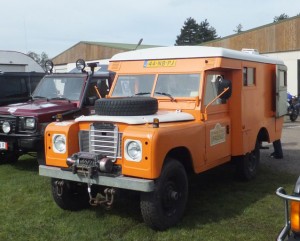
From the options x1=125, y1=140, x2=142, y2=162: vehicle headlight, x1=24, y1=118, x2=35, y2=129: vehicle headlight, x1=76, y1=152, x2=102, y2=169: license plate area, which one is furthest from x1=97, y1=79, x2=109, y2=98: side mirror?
x1=125, y1=140, x2=142, y2=162: vehicle headlight

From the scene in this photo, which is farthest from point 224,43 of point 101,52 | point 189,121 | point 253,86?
point 189,121

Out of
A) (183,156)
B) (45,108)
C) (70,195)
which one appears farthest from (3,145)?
(183,156)

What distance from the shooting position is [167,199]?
4973 mm

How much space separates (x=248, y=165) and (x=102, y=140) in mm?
3383

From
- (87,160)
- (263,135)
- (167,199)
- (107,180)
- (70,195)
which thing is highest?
(87,160)

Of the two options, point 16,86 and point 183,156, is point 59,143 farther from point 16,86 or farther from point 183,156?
point 16,86

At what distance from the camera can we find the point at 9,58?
14.4 meters

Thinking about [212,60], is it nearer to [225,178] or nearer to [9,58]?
[225,178]

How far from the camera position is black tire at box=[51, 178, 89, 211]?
5.55m

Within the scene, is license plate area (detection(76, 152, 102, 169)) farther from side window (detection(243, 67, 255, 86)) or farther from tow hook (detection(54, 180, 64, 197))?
side window (detection(243, 67, 255, 86))

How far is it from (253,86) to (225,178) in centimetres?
179

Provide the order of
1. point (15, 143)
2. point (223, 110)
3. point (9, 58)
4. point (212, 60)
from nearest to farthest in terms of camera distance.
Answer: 1. point (212, 60)
2. point (223, 110)
3. point (15, 143)
4. point (9, 58)

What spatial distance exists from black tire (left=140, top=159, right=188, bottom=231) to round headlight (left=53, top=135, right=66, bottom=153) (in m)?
1.23

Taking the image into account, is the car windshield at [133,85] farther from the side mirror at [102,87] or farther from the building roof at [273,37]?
the building roof at [273,37]
